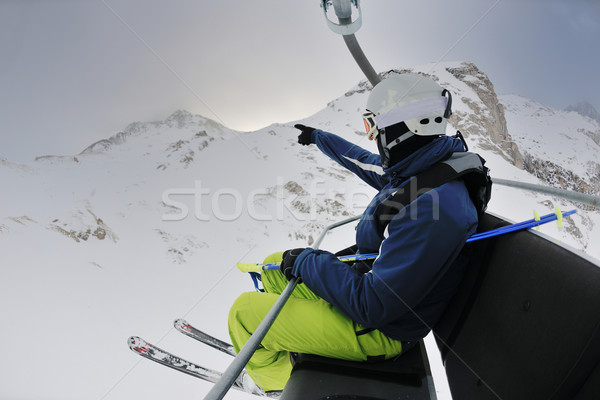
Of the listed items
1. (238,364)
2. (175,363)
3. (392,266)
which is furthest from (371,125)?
(175,363)

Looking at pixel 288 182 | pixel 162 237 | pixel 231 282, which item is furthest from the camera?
pixel 288 182

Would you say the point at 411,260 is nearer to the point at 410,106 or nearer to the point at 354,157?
the point at 410,106

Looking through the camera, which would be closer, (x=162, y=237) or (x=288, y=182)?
(x=162, y=237)

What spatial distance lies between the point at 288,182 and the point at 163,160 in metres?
6.28

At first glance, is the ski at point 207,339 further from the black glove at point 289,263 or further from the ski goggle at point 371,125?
the ski goggle at point 371,125

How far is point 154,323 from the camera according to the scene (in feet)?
19.2

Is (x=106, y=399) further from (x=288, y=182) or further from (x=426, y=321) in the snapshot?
(x=288, y=182)

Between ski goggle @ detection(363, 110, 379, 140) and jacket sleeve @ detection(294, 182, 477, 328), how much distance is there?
0.52 m

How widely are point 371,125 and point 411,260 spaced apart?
31.8 inches

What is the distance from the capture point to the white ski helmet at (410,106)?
1.40m

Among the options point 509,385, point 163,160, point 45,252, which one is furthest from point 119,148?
point 509,385

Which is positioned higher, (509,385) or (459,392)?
(509,385)

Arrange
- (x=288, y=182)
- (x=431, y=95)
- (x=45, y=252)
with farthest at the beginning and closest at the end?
(x=288, y=182) → (x=45, y=252) → (x=431, y=95)

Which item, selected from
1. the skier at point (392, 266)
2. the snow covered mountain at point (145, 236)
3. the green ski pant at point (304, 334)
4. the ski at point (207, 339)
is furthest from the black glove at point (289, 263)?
the snow covered mountain at point (145, 236)
